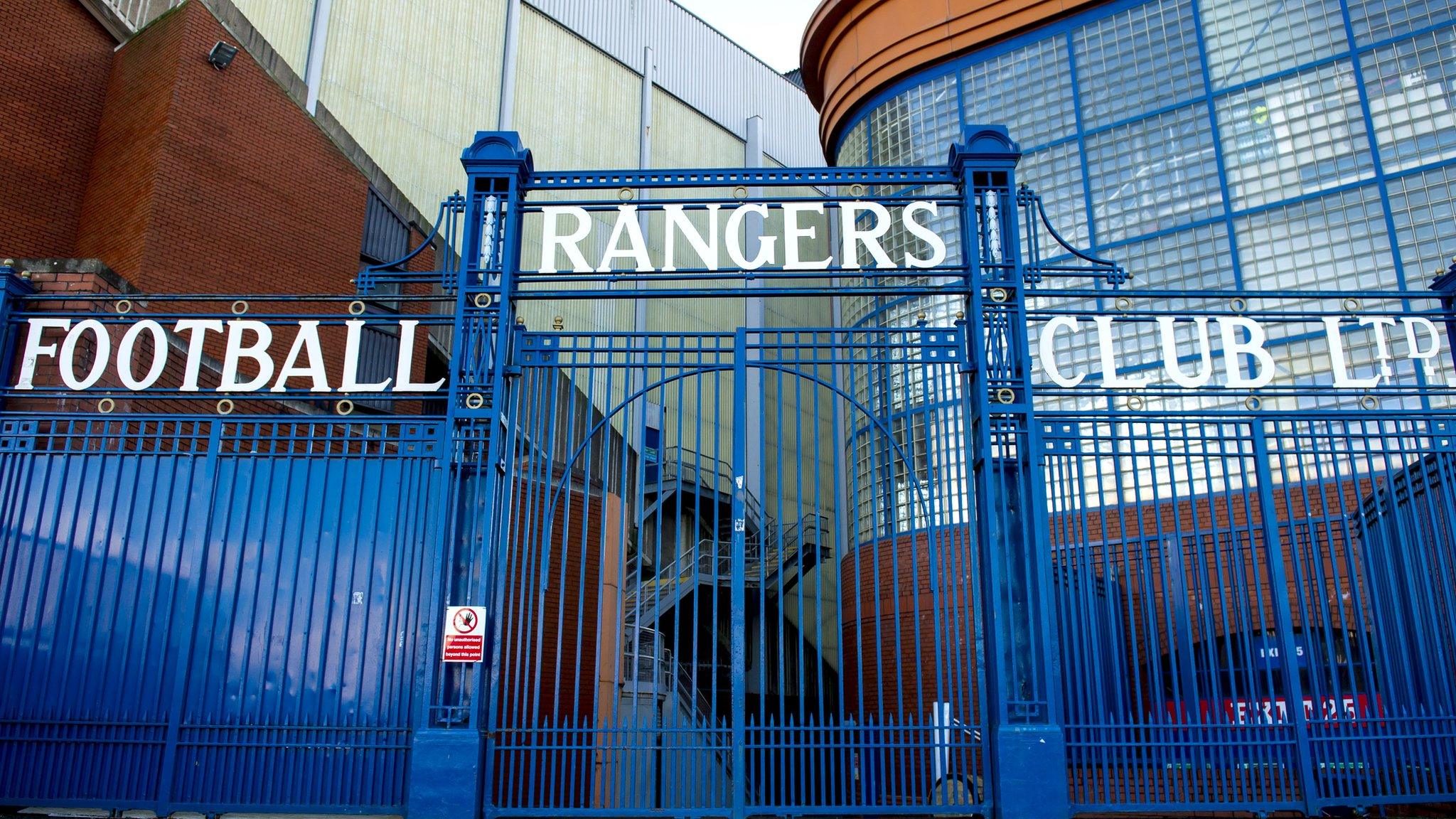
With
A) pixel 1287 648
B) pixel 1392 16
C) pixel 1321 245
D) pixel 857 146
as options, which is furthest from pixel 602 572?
pixel 857 146

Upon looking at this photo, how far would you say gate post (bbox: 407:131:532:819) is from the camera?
22.7ft

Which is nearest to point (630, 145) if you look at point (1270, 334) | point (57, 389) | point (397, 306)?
point (397, 306)

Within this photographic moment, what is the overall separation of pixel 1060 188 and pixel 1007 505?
14.5 metres

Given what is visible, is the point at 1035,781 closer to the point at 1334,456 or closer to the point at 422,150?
the point at 1334,456

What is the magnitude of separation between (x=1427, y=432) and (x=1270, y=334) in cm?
1034

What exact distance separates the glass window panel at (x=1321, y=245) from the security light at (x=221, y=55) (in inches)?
673

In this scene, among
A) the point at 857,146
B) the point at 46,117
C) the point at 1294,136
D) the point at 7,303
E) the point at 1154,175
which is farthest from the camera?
the point at 857,146

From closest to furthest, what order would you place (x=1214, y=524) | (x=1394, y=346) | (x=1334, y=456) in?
(x=1214, y=524) → (x=1334, y=456) → (x=1394, y=346)

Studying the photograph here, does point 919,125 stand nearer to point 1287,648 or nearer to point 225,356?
point 1287,648

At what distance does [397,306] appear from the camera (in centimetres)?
1988

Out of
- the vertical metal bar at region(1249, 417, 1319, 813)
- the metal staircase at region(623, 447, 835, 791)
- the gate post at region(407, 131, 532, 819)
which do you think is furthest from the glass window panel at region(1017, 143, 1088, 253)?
the gate post at region(407, 131, 532, 819)

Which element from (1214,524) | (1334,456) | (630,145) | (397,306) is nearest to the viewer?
(1214,524)

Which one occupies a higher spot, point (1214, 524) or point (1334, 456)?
point (1334, 456)

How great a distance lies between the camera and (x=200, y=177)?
659 inches
